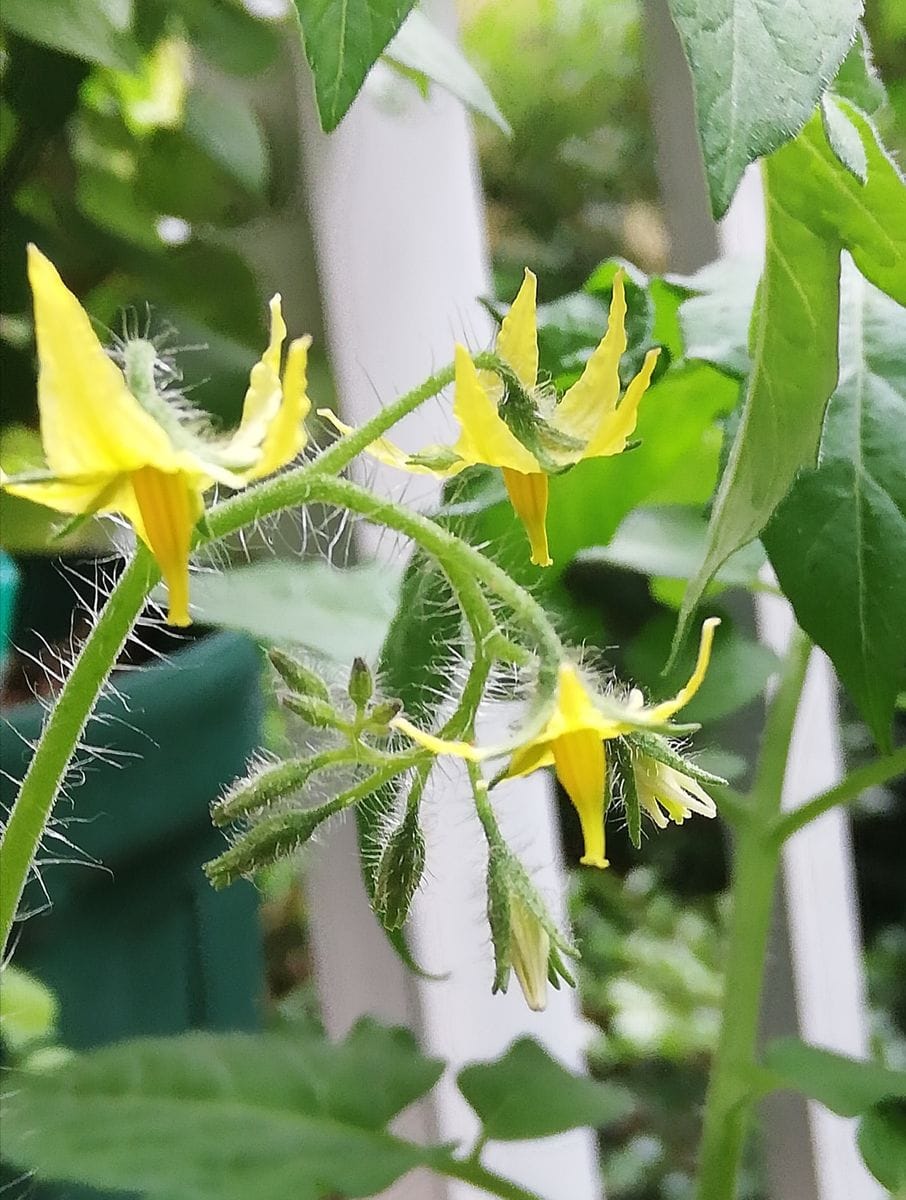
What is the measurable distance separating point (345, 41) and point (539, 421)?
0.08 meters

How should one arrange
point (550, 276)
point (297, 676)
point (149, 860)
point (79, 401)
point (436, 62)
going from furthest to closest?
point (550, 276)
point (149, 860)
point (436, 62)
point (297, 676)
point (79, 401)

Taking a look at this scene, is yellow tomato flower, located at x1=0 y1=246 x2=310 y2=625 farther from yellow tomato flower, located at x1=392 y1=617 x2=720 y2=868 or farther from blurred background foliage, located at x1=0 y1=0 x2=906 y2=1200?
blurred background foliage, located at x1=0 y1=0 x2=906 y2=1200

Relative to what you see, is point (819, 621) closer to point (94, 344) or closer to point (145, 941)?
point (94, 344)

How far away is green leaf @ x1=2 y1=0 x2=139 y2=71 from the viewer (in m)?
0.41

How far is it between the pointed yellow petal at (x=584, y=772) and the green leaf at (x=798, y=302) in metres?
0.06

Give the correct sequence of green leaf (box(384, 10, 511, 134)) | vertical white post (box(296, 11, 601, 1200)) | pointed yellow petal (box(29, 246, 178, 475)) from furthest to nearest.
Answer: vertical white post (box(296, 11, 601, 1200)) → green leaf (box(384, 10, 511, 134)) → pointed yellow petal (box(29, 246, 178, 475))

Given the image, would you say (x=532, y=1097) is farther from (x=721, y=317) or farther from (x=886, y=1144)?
(x=721, y=317)

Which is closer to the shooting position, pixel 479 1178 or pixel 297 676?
pixel 297 676

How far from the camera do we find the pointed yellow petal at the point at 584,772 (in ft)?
0.66

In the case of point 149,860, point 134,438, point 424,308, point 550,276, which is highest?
point 550,276

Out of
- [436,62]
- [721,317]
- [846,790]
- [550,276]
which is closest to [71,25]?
[436,62]

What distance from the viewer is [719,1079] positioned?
42cm

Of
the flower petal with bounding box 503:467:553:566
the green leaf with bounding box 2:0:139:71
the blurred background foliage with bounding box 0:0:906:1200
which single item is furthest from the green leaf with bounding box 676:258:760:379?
the green leaf with bounding box 2:0:139:71

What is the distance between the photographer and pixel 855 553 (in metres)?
0.29
